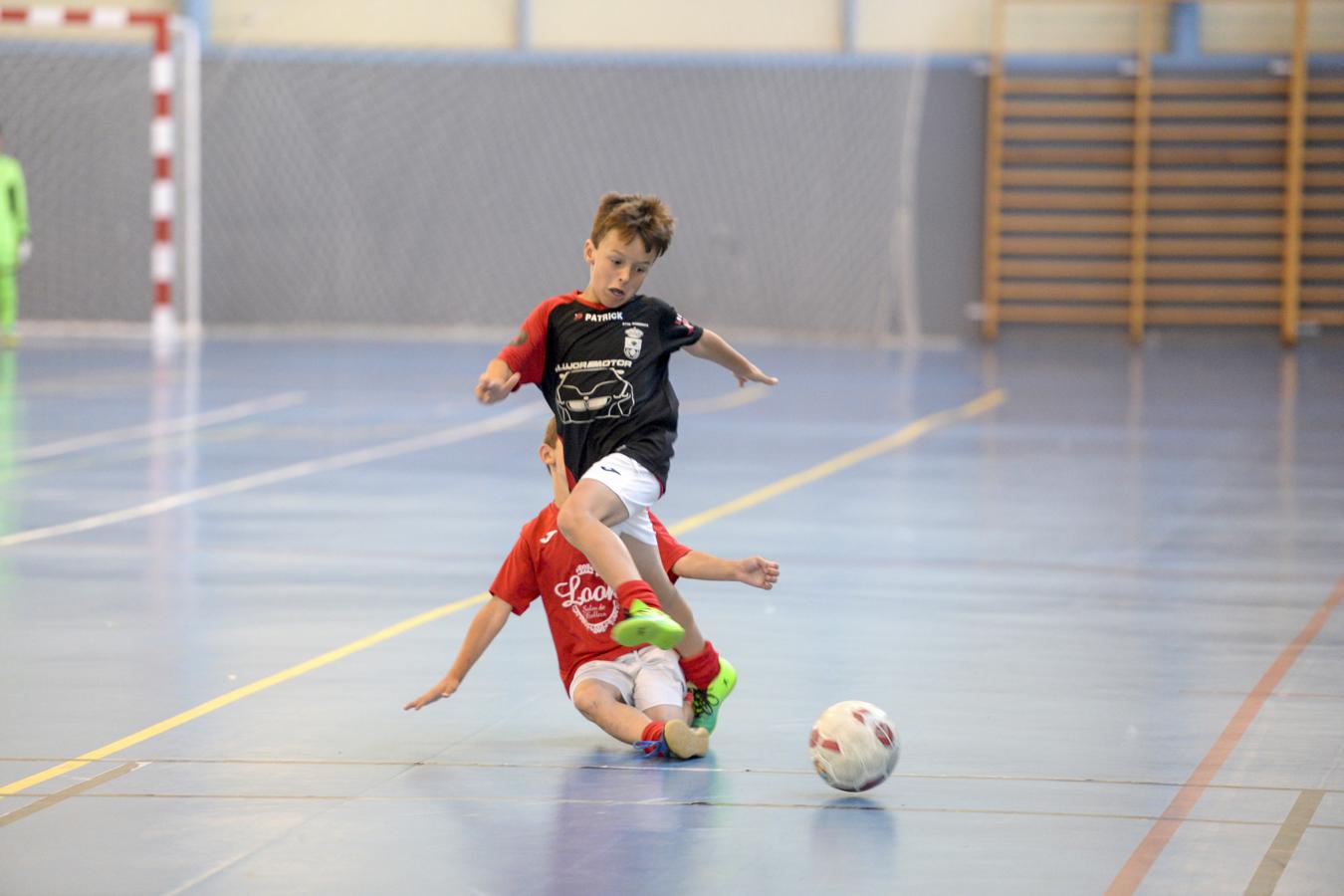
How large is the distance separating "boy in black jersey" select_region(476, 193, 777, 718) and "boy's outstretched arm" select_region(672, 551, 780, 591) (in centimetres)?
13

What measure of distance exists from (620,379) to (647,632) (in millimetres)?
860

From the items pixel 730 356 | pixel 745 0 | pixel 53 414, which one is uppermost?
pixel 745 0

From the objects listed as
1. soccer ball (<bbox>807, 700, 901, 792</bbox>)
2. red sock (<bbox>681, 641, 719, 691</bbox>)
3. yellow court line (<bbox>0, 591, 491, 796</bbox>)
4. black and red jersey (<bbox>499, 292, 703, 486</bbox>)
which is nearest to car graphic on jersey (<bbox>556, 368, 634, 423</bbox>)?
black and red jersey (<bbox>499, 292, 703, 486</bbox>)

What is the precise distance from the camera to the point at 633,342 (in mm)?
5273

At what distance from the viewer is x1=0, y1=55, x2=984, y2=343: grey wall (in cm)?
2325

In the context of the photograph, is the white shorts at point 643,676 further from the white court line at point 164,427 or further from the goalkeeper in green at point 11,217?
the goalkeeper in green at point 11,217

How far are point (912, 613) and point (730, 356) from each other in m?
2.02

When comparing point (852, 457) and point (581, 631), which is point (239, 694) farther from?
point (852, 457)

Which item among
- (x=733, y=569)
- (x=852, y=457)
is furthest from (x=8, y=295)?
(x=733, y=569)

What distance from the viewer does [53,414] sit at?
1405cm

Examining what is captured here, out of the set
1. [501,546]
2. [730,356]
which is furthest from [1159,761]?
[501,546]

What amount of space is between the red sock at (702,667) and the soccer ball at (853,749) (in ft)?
2.00

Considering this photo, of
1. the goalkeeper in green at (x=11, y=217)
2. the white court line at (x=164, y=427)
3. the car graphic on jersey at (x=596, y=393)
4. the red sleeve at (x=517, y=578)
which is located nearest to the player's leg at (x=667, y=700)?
the red sleeve at (x=517, y=578)

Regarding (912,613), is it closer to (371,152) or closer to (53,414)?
(53,414)
